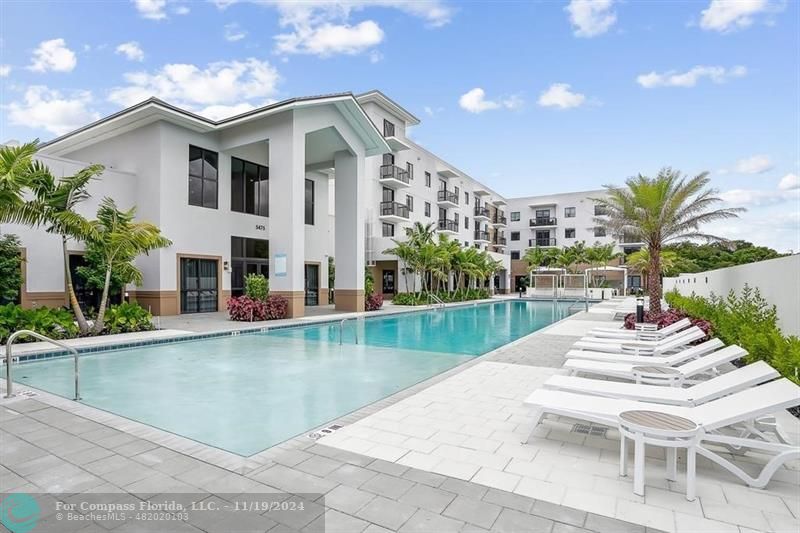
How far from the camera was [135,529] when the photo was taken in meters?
2.97

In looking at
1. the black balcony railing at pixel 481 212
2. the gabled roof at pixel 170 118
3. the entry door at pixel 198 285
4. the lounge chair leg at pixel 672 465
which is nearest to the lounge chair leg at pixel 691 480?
the lounge chair leg at pixel 672 465

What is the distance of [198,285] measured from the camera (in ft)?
61.8

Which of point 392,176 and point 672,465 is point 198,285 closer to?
point 392,176

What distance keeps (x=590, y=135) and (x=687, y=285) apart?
8772 millimetres

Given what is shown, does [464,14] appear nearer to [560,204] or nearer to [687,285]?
[687,285]

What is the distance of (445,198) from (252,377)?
1256 inches

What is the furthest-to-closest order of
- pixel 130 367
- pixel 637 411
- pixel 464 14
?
pixel 464 14, pixel 130 367, pixel 637 411

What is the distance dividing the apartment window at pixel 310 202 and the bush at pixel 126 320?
1177cm

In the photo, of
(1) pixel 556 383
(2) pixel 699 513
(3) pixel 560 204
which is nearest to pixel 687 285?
(1) pixel 556 383

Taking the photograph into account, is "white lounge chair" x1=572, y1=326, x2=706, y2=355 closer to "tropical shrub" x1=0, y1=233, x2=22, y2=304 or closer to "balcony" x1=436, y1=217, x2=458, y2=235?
"tropical shrub" x1=0, y1=233, x2=22, y2=304

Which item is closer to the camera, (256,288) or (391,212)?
(256,288)

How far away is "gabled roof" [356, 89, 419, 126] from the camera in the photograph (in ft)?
94.8

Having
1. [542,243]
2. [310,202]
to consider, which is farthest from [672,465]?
[542,243]

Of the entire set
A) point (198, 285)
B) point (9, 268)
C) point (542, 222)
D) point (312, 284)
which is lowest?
point (312, 284)
